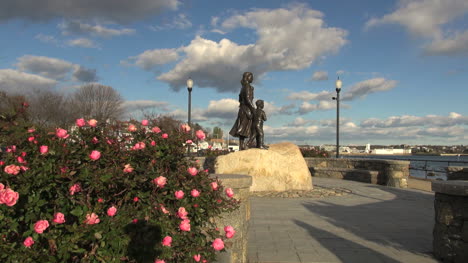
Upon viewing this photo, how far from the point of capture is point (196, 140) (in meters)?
2.84

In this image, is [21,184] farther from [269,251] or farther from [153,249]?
[269,251]

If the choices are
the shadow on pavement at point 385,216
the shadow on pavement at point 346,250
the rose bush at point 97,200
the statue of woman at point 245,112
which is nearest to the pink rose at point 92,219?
the rose bush at point 97,200

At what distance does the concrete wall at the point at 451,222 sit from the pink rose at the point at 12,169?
179 inches

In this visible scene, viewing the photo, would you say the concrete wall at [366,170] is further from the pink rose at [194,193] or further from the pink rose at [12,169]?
the pink rose at [12,169]

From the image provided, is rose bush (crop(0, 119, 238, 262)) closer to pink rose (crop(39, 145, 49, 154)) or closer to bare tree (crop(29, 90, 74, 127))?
pink rose (crop(39, 145, 49, 154))

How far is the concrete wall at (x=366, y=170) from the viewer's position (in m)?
13.1

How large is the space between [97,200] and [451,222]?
425 centimetres

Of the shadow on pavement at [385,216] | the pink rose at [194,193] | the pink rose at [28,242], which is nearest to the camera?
the pink rose at [28,242]

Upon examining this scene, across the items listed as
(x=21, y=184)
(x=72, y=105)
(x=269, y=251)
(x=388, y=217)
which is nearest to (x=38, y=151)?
(x=21, y=184)

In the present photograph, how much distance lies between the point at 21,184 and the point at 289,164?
9741 mm

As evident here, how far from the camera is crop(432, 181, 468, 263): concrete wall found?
4.20 metres

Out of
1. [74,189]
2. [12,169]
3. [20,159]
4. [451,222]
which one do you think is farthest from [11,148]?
[451,222]

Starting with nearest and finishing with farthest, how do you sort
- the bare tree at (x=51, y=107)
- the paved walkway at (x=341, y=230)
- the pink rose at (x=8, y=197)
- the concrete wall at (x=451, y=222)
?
the pink rose at (x=8, y=197), the concrete wall at (x=451, y=222), the paved walkway at (x=341, y=230), the bare tree at (x=51, y=107)

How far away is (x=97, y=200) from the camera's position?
7.41ft
